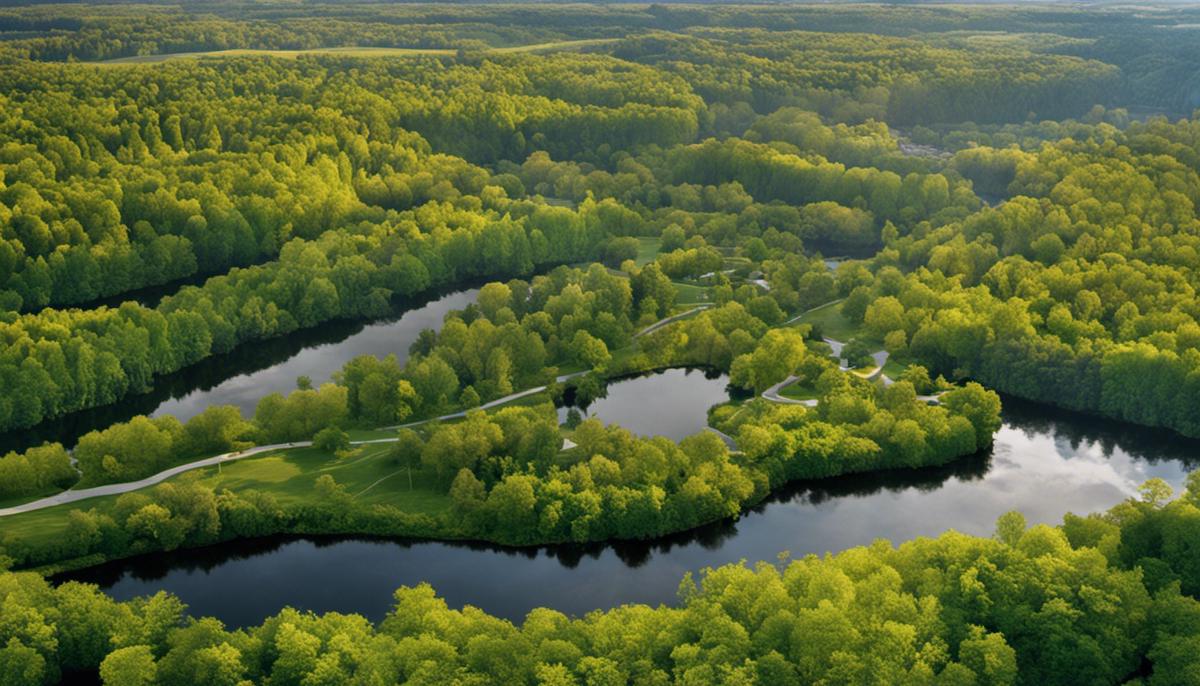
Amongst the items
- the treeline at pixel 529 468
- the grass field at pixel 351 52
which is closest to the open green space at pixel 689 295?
the treeline at pixel 529 468

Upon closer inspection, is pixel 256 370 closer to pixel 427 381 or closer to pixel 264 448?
pixel 264 448

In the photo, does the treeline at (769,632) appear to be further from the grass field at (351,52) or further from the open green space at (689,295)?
the grass field at (351,52)

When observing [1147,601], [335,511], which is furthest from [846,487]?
[335,511]

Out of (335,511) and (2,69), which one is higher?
(2,69)

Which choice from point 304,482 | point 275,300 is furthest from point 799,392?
point 275,300

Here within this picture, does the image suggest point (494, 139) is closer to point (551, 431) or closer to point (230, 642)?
point (551, 431)

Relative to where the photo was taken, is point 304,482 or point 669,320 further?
point 669,320

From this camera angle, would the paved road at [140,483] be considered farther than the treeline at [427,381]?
No
